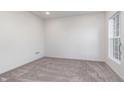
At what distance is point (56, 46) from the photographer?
237 inches

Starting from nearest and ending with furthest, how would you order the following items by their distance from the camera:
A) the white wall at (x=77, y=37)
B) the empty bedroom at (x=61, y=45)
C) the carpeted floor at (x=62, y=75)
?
the carpeted floor at (x=62, y=75)
the empty bedroom at (x=61, y=45)
the white wall at (x=77, y=37)

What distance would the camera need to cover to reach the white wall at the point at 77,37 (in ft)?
15.9

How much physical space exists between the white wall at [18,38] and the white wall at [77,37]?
0.94 metres

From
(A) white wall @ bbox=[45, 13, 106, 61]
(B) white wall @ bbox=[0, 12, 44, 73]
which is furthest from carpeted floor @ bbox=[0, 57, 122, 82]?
(A) white wall @ bbox=[45, 13, 106, 61]

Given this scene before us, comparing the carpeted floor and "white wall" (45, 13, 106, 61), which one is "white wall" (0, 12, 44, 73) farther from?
"white wall" (45, 13, 106, 61)

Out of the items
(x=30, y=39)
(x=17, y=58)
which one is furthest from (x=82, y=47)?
(x=17, y=58)

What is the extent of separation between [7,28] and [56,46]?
3200 millimetres

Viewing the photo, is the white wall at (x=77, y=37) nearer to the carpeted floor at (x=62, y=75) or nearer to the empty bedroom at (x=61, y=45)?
the empty bedroom at (x=61, y=45)

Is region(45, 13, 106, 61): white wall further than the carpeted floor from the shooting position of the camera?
Yes

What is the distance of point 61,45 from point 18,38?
2707 mm

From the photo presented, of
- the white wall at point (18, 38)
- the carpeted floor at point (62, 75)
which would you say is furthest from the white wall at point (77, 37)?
the carpeted floor at point (62, 75)

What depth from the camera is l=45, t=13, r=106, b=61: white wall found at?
4.86 m
